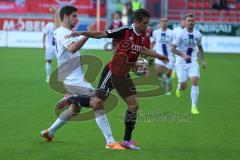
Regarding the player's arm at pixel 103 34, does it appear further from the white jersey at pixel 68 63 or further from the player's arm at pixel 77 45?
the white jersey at pixel 68 63

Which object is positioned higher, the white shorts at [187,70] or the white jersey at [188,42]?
the white jersey at [188,42]

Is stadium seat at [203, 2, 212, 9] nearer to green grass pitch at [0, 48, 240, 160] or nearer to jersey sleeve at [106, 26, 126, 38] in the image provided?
green grass pitch at [0, 48, 240, 160]

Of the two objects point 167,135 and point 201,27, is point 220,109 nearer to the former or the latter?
point 167,135

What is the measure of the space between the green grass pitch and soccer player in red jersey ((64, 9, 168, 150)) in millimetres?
678

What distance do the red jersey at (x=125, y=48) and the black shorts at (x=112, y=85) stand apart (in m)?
0.09

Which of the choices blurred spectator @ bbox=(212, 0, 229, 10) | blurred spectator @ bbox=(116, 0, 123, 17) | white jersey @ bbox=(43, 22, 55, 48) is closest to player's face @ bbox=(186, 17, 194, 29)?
white jersey @ bbox=(43, 22, 55, 48)

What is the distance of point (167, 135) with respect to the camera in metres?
11.6

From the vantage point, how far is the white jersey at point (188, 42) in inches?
606

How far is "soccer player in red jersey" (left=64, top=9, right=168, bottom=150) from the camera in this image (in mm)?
10086

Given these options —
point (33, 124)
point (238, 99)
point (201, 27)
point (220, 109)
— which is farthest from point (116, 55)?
point (201, 27)

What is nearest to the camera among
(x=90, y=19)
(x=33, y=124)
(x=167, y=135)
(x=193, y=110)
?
(x=167, y=135)

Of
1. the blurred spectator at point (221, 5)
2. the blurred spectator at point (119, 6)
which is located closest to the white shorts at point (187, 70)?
the blurred spectator at point (221, 5)

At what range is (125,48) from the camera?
1015 cm

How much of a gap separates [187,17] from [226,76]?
1041cm
